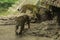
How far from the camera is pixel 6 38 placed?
9.58 meters

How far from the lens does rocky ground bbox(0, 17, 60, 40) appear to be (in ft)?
31.2

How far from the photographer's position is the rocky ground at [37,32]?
9507mm

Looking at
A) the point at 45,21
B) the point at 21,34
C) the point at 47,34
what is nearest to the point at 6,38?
the point at 21,34

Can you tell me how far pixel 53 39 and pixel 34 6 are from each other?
10.9ft

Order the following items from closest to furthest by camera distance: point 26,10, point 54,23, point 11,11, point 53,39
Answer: point 53,39
point 54,23
point 26,10
point 11,11

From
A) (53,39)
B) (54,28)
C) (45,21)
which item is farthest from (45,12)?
(53,39)

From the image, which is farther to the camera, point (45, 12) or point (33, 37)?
point (45, 12)

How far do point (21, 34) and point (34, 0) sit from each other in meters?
2.65

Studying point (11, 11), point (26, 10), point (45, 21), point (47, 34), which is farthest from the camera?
point (11, 11)

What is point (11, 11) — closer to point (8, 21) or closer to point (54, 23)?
point (8, 21)

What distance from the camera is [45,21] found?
442 inches

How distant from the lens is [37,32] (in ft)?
32.6

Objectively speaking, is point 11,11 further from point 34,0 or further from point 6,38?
point 6,38

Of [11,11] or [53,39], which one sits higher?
[11,11]
